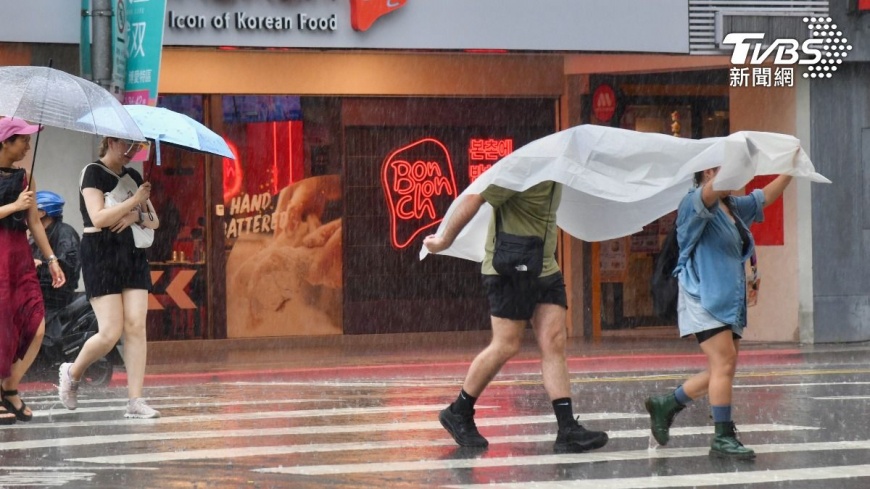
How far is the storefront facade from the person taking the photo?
1767cm

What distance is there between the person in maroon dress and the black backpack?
399cm

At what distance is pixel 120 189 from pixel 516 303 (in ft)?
10.3

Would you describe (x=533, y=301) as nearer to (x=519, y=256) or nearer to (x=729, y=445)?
(x=519, y=256)

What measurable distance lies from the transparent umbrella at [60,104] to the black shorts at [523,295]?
260 cm

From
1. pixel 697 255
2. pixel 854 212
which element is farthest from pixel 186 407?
pixel 854 212

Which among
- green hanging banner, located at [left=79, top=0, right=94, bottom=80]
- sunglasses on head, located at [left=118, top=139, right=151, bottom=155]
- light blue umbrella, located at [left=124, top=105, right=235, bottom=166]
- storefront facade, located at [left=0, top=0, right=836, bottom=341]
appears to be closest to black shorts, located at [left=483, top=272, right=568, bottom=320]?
light blue umbrella, located at [left=124, top=105, right=235, bottom=166]

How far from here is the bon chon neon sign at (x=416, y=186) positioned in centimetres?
1905

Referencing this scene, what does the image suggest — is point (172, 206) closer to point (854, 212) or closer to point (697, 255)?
point (854, 212)

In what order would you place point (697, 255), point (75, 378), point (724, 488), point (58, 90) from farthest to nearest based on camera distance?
point (75, 378)
point (58, 90)
point (697, 255)
point (724, 488)

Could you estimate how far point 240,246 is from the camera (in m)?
18.5

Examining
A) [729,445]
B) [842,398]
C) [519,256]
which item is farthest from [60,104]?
[842,398]

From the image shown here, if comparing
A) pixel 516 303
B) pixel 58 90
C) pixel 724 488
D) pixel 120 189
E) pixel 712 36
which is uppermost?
pixel 712 36

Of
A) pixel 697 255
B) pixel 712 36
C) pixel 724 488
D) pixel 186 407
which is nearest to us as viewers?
pixel 724 488

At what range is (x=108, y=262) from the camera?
10062mm
